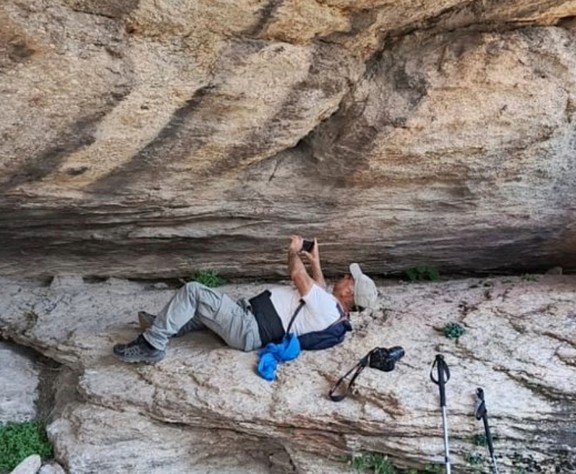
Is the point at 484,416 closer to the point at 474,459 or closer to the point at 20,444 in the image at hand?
the point at 474,459

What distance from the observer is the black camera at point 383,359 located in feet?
18.1

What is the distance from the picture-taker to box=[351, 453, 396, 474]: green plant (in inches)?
207

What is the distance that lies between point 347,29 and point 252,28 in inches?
28.4

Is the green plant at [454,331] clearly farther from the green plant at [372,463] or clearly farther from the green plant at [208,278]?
the green plant at [208,278]

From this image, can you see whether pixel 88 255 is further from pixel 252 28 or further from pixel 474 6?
pixel 474 6

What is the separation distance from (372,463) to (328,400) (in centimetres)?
56

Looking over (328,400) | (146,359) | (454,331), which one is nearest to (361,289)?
(454,331)

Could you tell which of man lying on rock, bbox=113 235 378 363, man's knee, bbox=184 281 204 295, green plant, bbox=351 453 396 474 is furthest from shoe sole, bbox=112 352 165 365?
green plant, bbox=351 453 396 474

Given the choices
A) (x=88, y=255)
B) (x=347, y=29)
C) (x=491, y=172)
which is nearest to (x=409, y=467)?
(x=491, y=172)

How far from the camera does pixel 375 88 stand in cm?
560

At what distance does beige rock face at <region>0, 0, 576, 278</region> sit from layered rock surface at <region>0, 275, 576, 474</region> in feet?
2.79

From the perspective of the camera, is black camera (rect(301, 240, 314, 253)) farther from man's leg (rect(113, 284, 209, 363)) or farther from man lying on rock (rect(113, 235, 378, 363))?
man's leg (rect(113, 284, 209, 363))

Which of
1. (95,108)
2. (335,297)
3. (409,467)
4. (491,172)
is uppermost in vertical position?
(95,108)

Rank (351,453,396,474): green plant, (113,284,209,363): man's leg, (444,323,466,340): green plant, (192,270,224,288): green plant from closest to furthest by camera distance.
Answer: (351,453,396,474): green plant, (113,284,209,363): man's leg, (444,323,466,340): green plant, (192,270,224,288): green plant
